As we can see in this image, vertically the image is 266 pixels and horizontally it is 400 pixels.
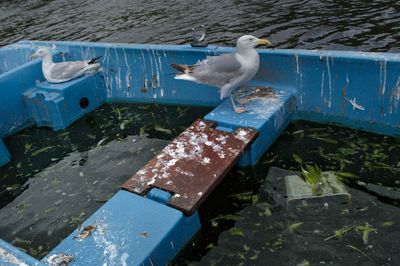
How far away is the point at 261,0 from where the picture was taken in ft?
41.3

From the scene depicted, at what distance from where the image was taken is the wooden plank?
3.77 m

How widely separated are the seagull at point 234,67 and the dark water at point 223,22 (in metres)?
4.37

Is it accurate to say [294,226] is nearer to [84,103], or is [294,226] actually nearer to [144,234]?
[144,234]

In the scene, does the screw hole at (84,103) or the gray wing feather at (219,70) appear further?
the screw hole at (84,103)

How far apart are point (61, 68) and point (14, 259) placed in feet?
15.1

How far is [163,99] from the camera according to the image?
6.79 metres

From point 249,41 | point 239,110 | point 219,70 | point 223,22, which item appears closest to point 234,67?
point 219,70

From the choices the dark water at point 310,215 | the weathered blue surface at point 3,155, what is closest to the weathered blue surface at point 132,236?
the dark water at point 310,215

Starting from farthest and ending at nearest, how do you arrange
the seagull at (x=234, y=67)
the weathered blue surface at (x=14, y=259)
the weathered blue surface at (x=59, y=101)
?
the weathered blue surface at (x=59, y=101)
the seagull at (x=234, y=67)
the weathered blue surface at (x=14, y=259)

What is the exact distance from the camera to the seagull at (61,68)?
6652 millimetres

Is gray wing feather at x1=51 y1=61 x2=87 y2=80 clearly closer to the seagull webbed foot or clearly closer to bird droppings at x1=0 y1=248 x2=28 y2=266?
the seagull webbed foot

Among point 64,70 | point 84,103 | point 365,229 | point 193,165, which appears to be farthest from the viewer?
point 84,103

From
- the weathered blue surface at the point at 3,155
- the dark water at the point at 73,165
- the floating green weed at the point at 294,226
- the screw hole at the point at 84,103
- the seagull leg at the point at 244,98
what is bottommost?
the floating green weed at the point at 294,226

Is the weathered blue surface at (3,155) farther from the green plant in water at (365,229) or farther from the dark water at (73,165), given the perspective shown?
the green plant in water at (365,229)
